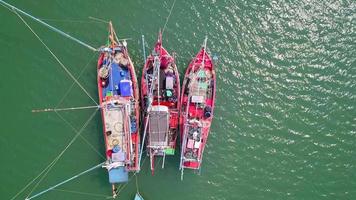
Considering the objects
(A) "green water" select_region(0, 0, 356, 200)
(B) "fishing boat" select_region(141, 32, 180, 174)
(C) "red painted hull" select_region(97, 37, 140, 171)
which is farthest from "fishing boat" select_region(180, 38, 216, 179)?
(C) "red painted hull" select_region(97, 37, 140, 171)

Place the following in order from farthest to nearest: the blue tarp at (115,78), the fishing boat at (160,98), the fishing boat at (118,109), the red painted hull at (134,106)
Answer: the blue tarp at (115,78), the red painted hull at (134,106), the fishing boat at (118,109), the fishing boat at (160,98)

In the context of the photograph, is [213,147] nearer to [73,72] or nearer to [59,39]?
[73,72]

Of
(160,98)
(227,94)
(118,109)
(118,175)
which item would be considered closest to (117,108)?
(118,109)

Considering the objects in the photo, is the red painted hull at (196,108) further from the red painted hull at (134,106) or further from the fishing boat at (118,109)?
the fishing boat at (118,109)

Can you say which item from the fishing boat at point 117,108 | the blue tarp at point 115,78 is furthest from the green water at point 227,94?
the blue tarp at point 115,78

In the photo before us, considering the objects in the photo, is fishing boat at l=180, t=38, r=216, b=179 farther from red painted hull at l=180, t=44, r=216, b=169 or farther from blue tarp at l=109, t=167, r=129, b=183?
blue tarp at l=109, t=167, r=129, b=183

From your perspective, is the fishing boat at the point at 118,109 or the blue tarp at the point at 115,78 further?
the blue tarp at the point at 115,78

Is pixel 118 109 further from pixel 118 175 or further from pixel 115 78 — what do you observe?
pixel 118 175
